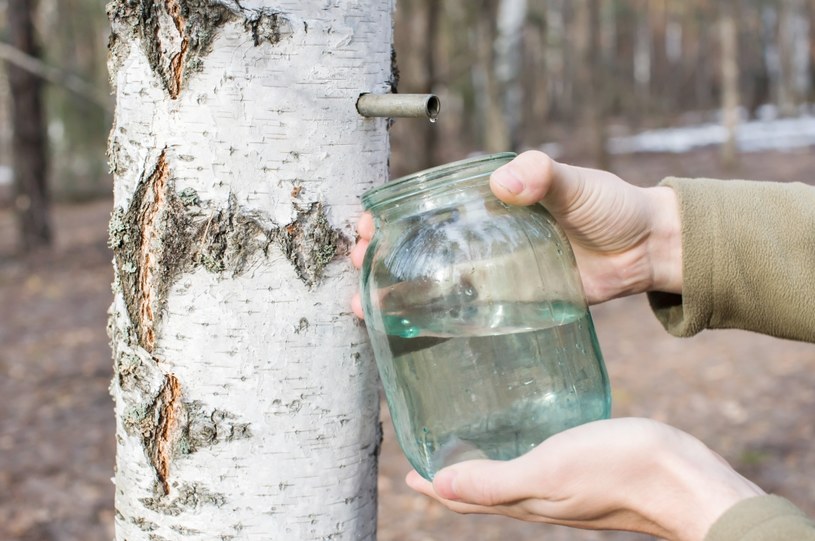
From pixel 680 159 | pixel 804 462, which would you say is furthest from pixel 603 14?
pixel 804 462

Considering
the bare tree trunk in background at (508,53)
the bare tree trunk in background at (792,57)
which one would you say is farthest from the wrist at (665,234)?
the bare tree trunk in background at (792,57)

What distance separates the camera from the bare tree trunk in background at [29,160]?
32.3 feet

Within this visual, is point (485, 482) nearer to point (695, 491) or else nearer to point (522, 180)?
point (695, 491)

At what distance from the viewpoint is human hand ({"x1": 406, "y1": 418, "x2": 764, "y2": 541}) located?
1225 mm

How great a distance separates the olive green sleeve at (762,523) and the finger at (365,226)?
27.1 inches

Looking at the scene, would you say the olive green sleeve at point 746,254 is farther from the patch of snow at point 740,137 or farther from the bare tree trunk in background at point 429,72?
the patch of snow at point 740,137

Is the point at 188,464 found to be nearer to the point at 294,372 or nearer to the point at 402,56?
the point at 294,372

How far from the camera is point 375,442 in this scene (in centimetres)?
145

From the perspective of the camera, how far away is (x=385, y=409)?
532 centimetres

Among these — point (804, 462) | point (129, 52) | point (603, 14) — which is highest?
point (603, 14)

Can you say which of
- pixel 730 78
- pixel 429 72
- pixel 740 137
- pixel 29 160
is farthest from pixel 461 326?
pixel 740 137

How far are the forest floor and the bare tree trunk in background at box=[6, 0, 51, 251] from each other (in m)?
1.69

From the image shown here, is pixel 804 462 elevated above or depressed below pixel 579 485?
below

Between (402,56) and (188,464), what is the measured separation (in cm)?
937
